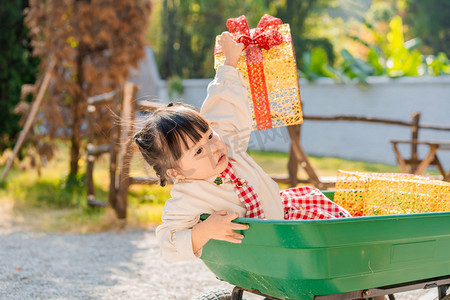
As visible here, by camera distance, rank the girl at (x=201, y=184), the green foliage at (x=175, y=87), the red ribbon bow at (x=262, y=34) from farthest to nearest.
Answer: the green foliage at (x=175, y=87) → the red ribbon bow at (x=262, y=34) → the girl at (x=201, y=184)

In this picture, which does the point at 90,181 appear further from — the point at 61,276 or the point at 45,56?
the point at 61,276


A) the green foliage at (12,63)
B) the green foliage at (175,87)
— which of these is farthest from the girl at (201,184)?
the green foliage at (175,87)

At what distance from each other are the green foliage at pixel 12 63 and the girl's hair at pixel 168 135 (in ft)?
20.9

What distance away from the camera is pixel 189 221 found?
1798 mm

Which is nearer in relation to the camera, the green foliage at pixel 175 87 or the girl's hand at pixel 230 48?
the girl's hand at pixel 230 48

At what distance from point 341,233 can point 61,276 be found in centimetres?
226

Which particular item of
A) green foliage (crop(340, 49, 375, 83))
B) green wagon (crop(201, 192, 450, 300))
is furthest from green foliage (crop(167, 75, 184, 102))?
green wagon (crop(201, 192, 450, 300))

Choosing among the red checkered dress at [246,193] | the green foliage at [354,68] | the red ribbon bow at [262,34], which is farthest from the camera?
the green foliage at [354,68]

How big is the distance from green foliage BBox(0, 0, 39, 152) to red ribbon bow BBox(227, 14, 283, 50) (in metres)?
6.08

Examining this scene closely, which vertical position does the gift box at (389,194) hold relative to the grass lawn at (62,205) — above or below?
above

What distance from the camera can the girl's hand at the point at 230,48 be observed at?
2096 mm

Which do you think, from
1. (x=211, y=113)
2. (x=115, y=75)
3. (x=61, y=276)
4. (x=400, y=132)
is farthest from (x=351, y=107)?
(x=211, y=113)

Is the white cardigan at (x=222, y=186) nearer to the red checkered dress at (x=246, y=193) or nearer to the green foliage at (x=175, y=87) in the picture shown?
the red checkered dress at (x=246, y=193)

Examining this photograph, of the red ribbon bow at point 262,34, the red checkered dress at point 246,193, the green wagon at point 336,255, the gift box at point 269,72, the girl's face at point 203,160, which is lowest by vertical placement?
the green wagon at point 336,255
